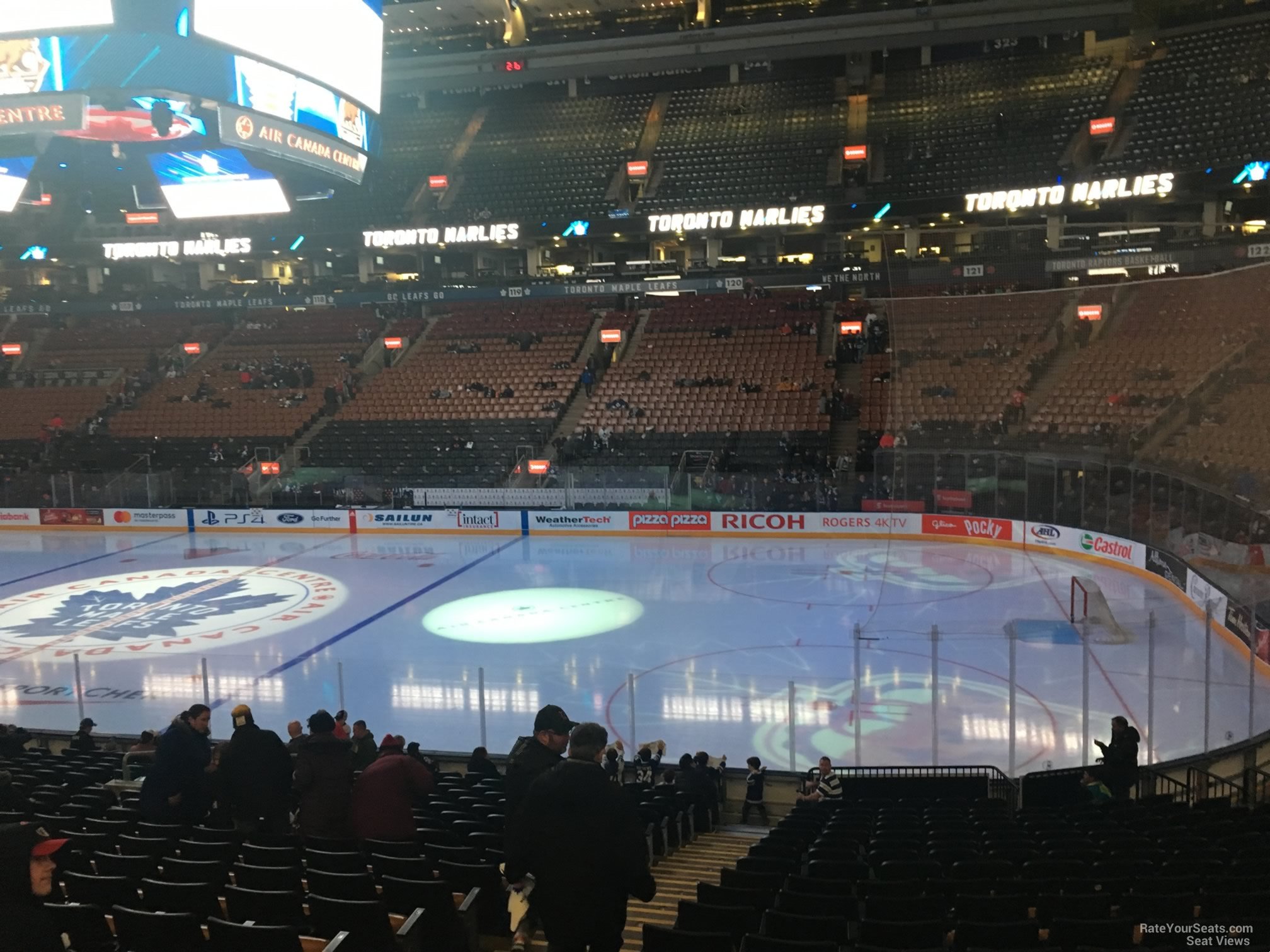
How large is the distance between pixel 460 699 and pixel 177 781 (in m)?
6.58

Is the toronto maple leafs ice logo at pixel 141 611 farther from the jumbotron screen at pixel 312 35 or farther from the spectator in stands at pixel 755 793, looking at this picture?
the spectator in stands at pixel 755 793

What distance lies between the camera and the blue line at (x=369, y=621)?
580 inches

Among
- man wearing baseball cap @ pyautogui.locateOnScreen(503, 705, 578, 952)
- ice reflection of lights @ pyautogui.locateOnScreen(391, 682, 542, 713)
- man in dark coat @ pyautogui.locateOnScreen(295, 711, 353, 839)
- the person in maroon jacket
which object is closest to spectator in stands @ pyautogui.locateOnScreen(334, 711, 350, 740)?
ice reflection of lights @ pyautogui.locateOnScreen(391, 682, 542, 713)

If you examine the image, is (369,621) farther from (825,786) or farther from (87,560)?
(87,560)

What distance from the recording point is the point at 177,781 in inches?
249

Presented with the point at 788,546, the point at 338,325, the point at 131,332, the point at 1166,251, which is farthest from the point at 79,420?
the point at 1166,251

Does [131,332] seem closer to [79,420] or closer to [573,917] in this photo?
[79,420]

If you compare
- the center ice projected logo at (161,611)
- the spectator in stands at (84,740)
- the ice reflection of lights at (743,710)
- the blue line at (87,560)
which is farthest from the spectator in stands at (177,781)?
the blue line at (87,560)

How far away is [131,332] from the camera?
43281mm

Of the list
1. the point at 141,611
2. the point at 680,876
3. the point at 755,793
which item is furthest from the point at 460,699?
the point at 141,611

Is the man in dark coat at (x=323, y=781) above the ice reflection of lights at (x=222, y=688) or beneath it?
above

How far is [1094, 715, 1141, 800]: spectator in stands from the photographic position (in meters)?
8.83

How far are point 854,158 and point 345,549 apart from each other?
78.3 ft

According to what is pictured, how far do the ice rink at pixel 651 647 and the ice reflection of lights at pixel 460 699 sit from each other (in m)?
0.04
